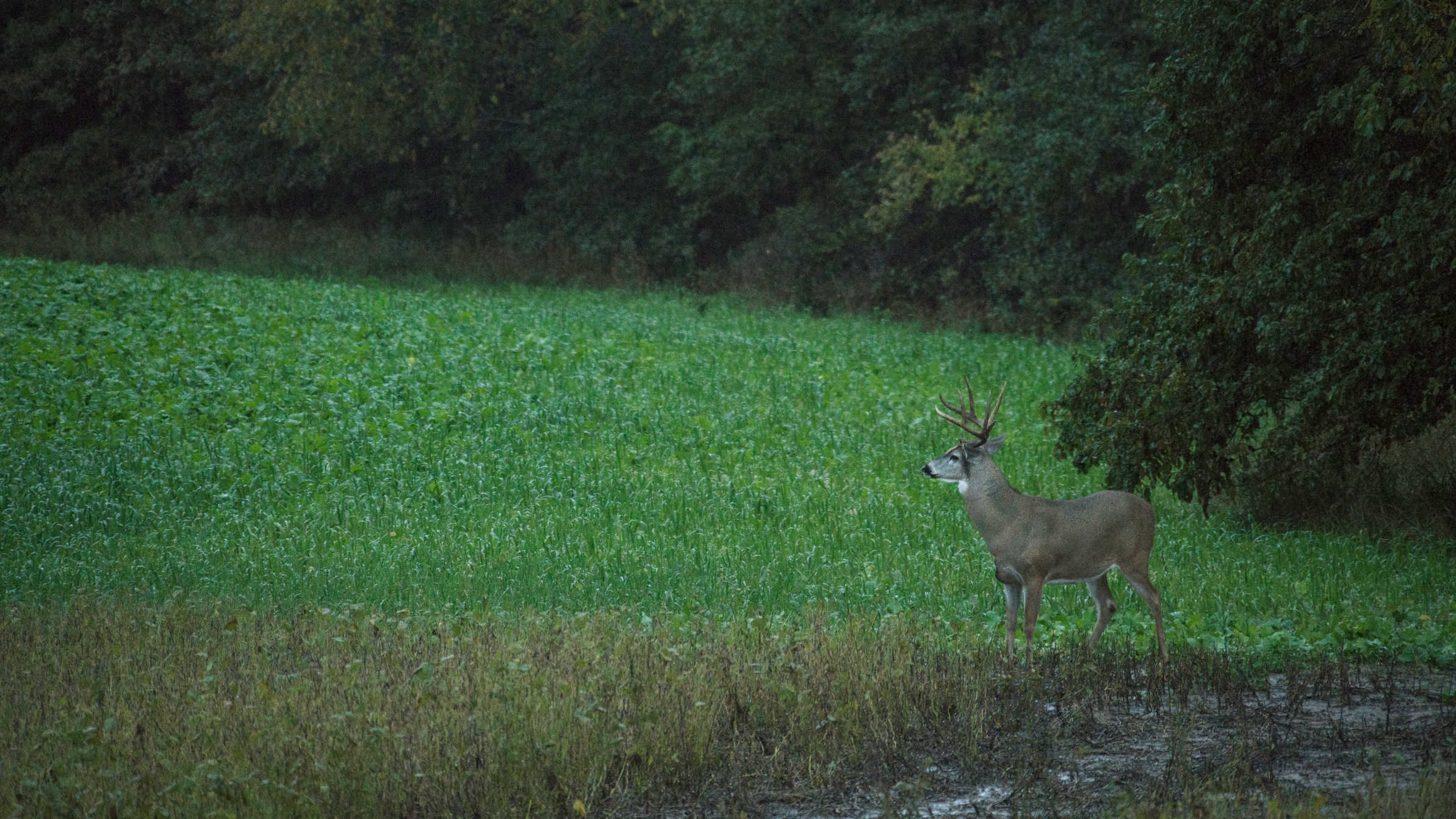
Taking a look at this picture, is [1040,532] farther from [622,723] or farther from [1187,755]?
[622,723]

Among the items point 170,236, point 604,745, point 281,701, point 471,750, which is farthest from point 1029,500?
point 170,236

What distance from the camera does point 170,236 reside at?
35062mm

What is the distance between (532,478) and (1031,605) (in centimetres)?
732

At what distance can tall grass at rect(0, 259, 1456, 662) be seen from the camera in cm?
1012

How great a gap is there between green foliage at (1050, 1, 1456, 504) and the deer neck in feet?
13.0

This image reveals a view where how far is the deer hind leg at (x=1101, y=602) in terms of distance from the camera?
8.58 meters

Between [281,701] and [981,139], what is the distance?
24.6 m

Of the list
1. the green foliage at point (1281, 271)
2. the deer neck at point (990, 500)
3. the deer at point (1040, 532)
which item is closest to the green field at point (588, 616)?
the deer at point (1040, 532)

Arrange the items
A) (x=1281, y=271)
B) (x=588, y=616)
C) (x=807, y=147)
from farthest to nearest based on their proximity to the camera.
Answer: (x=807, y=147) → (x=1281, y=271) → (x=588, y=616)

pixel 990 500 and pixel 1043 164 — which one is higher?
pixel 1043 164

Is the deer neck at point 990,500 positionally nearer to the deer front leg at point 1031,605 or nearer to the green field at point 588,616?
the deer front leg at point 1031,605

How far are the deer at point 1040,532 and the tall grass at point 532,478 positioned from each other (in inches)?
34.1

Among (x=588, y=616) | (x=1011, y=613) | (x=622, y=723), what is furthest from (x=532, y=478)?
(x=622, y=723)

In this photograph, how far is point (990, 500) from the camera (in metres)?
8.20
